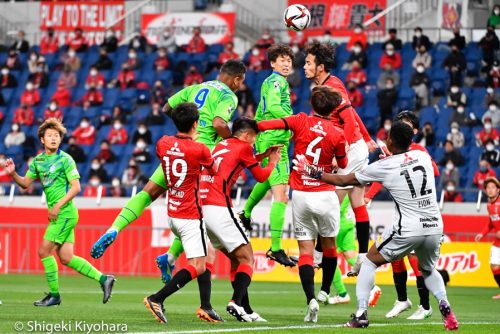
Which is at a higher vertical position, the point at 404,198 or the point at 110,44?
the point at 110,44

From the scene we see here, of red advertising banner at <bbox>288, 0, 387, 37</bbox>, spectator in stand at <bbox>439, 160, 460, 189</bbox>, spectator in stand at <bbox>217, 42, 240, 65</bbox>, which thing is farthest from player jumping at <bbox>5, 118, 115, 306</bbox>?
red advertising banner at <bbox>288, 0, 387, 37</bbox>

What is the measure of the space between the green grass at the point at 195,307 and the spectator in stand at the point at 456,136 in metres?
5.86

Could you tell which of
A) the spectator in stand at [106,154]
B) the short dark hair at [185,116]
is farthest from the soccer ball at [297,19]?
the spectator in stand at [106,154]

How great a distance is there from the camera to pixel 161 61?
33.7 m

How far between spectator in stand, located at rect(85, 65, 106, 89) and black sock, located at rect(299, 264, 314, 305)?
71.1 feet

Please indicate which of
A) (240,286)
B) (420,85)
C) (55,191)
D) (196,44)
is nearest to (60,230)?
(55,191)

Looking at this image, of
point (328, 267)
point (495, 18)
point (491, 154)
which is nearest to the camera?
point (328, 267)

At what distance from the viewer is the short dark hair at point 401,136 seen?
1183 centimetres

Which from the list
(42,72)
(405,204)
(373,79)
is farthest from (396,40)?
(405,204)

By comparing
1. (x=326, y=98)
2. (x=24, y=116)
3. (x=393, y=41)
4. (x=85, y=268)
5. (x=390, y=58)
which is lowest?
(x=85, y=268)

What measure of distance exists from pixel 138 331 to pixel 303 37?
22670 mm

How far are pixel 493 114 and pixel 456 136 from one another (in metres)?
1.16

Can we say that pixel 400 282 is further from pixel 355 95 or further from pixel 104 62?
pixel 104 62

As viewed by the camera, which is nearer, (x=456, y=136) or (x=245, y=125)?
(x=245, y=125)
